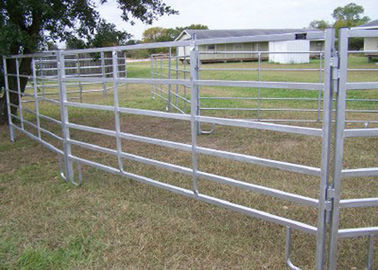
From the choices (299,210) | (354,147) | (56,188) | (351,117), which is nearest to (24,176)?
(56,188)

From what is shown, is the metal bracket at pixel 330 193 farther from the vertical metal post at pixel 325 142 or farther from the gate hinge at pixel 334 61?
the gate hinge at pixel 334 61

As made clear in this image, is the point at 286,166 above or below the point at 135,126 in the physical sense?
above

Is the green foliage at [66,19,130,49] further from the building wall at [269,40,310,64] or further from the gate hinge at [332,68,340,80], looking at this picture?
the building wall at [269,40,310,64]

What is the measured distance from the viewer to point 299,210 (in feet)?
12.1

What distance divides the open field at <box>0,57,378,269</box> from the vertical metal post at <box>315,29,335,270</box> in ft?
1.31

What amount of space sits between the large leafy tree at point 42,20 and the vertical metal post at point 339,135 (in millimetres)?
5405

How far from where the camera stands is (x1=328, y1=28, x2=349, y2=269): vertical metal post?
2.20 m

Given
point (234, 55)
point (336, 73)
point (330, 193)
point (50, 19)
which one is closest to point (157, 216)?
point (330, 193)

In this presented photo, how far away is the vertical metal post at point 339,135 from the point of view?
2.20 meters

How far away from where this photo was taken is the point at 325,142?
234 cm

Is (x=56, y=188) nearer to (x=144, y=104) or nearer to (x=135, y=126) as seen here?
(x=135, y=126)

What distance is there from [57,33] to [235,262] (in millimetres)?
6302

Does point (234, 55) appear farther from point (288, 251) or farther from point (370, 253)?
point (370, 253)

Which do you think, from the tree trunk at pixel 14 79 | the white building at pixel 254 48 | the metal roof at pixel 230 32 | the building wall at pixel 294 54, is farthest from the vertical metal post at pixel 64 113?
the metal roof at pixel 230 32
